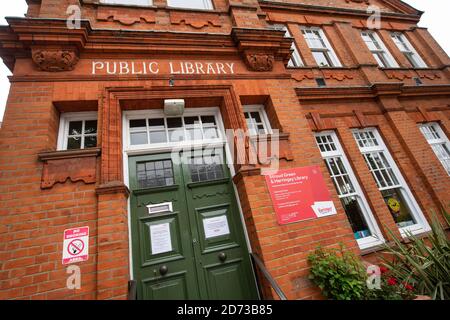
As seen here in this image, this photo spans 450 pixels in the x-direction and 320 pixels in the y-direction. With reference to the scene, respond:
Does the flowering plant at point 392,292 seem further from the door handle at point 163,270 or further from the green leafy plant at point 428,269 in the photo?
the door handle at point 163,270

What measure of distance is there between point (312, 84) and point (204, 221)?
195 inches

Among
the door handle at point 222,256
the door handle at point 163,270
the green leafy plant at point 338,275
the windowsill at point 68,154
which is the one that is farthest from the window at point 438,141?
the windowsill at point 68,154

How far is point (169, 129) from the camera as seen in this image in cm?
374

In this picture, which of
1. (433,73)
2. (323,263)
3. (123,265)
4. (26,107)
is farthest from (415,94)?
(26,107)

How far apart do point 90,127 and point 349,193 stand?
5.49 metres

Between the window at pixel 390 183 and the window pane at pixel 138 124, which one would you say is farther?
the window at pixel 390 183

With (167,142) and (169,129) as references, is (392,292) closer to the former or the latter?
(167,142)

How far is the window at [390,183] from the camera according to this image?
5.00 meters

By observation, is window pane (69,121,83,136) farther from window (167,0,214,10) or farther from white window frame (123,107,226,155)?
window (167,0,214,10)

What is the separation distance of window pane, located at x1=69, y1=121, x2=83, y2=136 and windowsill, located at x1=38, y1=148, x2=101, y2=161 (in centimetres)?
64

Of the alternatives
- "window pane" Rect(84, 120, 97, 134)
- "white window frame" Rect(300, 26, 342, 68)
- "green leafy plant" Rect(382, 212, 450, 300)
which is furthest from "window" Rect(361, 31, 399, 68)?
"window pane" Rect(84, 120, 97, 134)

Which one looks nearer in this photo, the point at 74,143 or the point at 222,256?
the point at 222,256

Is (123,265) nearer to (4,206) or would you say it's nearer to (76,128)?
(4,206)

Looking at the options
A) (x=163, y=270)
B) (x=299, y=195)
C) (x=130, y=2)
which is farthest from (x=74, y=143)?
(x=299, y=195)
